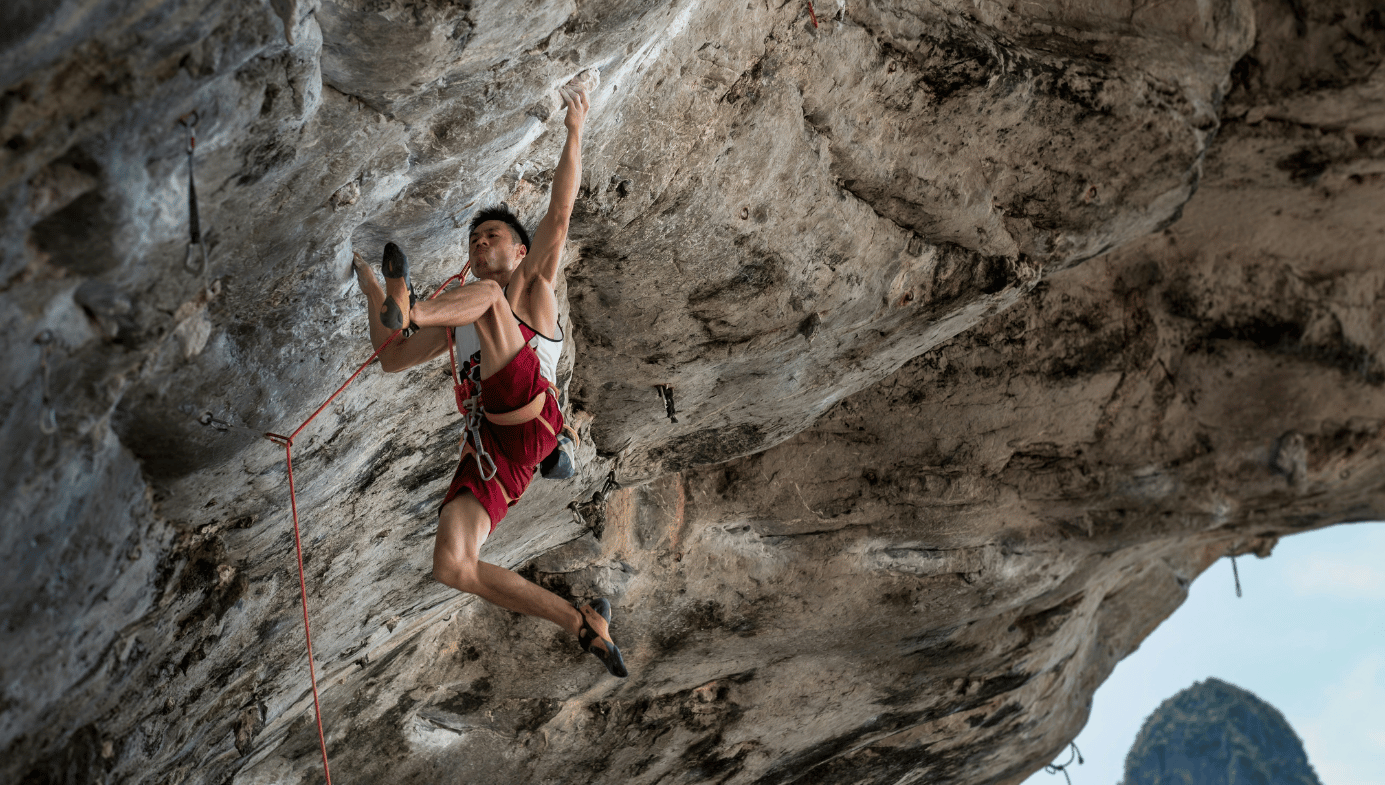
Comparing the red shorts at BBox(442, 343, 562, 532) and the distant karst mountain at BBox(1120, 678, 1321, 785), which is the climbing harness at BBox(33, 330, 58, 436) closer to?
the red shorts at BBox(442, 343, 562, 532)

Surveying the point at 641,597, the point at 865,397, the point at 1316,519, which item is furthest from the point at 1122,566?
the point at 641,597

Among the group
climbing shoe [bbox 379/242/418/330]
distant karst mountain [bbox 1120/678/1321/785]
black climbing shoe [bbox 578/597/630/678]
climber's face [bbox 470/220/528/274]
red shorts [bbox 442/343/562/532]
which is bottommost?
distant karst mountain [bbox 1120/678/1321/785]

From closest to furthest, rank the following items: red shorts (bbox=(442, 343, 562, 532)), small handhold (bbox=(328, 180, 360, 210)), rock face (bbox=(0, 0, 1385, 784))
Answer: rock face (bbox=(0, 0, 1385, 784)) → small handhold (bbox=(328, 180, 360, 210)) → red shorts (bbox=(442, 343, 562, 532))

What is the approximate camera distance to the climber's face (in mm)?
3615

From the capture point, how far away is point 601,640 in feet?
11.9

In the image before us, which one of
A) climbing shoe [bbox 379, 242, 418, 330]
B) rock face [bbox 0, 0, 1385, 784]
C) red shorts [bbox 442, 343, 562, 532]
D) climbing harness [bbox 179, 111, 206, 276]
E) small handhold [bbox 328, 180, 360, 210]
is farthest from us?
red shorts [bbox 442, 343, 562, 532]

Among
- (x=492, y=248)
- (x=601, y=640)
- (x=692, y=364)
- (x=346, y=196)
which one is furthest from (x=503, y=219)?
(x=692, y=364)

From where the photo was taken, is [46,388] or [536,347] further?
[536,347]

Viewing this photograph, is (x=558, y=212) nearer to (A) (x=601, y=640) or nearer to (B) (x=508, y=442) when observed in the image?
(B) (x=508, y=442)

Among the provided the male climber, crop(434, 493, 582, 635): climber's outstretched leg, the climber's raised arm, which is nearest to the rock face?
the climber's raised arm

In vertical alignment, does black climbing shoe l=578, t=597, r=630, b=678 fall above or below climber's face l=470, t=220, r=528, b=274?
below

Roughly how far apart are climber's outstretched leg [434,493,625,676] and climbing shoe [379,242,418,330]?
3.19 feet

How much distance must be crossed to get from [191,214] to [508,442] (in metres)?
1.50

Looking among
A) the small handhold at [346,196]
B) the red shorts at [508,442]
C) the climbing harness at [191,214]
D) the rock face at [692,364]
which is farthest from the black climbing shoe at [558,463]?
the climbing harness at [191,214]
